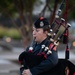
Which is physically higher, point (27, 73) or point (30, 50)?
point (30, 50)

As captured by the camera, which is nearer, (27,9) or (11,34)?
(27,9)

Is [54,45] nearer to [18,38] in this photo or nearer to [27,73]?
[27,73]

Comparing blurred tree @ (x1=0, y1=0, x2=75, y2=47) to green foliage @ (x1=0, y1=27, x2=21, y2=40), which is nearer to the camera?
blurred tree @ (x1=0, y1=0, x2=75, y2=47)

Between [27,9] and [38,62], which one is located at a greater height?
[27,9]

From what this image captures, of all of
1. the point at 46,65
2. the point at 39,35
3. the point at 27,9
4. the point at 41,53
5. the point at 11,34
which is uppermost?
the point at 11,34

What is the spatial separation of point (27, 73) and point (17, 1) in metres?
6.31

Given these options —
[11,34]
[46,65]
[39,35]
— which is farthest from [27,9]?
[11,34]

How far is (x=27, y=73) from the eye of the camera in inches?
191

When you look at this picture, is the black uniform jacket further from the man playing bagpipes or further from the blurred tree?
the blurred tree

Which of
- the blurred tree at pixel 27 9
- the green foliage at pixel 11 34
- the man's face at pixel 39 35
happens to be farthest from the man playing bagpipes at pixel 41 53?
the green foliage at pixel 11 34

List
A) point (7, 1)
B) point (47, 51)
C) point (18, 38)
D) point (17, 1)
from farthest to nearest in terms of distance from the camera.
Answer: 1. point (18, 38)
2. point (7, 1)
3. point (17, 1)
4. point (47, 51)

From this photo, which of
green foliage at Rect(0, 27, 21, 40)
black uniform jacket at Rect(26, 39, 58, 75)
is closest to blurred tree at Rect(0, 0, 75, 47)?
black uniform jacket at Rect(26, 39, 58, 75)

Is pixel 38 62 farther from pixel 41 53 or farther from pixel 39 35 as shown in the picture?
pixel 39 35

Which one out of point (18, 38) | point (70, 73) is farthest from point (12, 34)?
point (70, 73)
